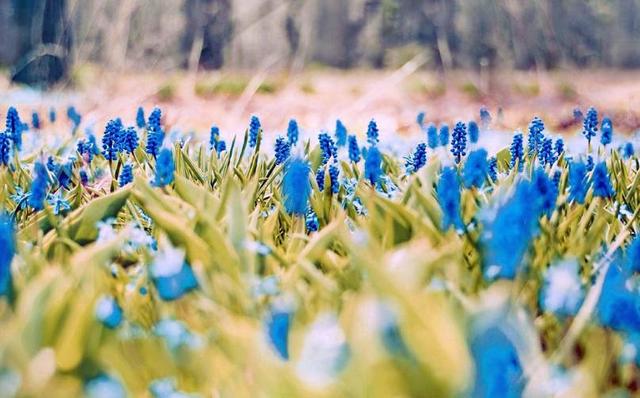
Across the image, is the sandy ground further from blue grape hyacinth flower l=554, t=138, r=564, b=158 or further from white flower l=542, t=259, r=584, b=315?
white flower l=542, t=259, r=584, b=315

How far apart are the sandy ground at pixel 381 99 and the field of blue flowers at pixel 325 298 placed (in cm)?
383

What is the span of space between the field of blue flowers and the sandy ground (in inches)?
151

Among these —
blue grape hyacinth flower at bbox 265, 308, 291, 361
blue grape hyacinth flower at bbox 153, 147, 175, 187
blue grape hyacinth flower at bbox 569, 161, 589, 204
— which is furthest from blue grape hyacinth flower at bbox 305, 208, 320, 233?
blue grape hyacinth flower at bbox 265, 308, 291, 361

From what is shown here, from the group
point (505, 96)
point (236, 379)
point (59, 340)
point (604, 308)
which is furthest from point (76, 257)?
point (505, 96)

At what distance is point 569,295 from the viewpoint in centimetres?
138

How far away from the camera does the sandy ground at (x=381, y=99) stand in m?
6.68

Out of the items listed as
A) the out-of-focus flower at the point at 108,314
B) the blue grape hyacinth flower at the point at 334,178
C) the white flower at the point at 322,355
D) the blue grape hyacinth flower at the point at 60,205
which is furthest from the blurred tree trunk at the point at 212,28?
the white flower at the point at 322,355

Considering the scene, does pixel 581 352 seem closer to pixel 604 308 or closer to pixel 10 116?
pixel 604 308

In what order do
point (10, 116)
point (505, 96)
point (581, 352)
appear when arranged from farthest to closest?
point (505, 96) < point (10, 116) < point (581, 352)

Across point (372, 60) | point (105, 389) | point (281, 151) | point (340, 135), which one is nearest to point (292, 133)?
point (281, 151)

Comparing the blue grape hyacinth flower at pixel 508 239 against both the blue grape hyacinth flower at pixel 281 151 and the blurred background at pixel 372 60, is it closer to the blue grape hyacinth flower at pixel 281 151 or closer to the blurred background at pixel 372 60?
the blue grape hyacinth flower at pixel 281 151

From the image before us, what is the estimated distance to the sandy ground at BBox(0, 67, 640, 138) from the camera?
668cm

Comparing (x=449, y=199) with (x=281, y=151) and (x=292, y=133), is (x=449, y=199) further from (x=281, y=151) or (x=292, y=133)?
(x=292, y=133)

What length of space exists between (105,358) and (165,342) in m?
0.09
